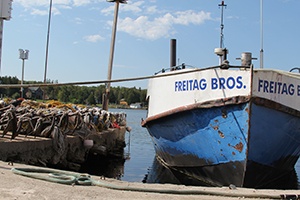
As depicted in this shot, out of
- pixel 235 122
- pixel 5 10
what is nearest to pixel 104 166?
pixel 235 122

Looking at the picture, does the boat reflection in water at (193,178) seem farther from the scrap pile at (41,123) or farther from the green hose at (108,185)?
the green hose at (108,185)

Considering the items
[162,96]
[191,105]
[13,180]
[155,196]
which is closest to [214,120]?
[191,105]

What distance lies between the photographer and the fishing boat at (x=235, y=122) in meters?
6.99

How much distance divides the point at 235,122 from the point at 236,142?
1.25 ft

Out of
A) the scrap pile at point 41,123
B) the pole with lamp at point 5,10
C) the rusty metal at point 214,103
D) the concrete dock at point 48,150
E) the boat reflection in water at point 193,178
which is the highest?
the pole with lamp at point 5,10

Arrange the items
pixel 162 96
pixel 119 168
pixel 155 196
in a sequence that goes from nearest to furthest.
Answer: pixel 155 196 < pixel 162 96 < pixel 119 168

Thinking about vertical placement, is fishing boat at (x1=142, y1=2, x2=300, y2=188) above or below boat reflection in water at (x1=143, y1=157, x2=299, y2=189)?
above

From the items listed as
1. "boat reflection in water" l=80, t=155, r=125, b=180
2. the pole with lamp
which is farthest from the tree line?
the pole with lamp

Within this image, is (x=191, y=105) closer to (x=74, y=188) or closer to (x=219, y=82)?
(x=219, y=82)

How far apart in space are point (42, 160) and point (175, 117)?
120 inches

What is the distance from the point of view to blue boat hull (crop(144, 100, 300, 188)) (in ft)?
23.0

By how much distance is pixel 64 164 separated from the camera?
9.80m

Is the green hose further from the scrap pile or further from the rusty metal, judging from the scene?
the scrap pile

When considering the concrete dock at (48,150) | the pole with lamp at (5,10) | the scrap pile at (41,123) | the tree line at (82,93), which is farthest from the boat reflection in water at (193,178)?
the tree line at (82,93)
